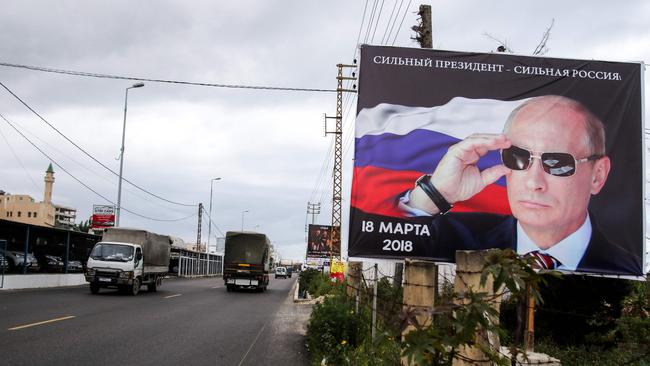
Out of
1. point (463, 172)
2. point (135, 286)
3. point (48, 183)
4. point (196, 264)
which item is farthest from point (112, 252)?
point (48, 183)

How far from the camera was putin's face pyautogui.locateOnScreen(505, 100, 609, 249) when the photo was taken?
6422mm

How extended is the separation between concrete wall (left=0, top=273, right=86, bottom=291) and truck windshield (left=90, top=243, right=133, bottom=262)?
160 inches

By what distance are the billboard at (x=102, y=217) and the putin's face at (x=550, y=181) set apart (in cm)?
4802

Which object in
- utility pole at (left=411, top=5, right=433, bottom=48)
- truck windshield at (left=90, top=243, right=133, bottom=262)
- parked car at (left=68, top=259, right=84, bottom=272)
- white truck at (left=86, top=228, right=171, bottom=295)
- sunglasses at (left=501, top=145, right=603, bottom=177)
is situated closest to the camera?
sunglasses at (left=501, top=145, right=603, bottom=177)

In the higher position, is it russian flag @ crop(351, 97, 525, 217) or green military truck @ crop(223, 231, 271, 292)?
russian flag @ crop(351, 97, 525, 217)

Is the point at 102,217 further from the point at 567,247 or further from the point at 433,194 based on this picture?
the point at 567,247

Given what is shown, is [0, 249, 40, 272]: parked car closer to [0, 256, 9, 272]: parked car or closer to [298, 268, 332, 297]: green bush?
[0, 256, 9, 272]: parked car

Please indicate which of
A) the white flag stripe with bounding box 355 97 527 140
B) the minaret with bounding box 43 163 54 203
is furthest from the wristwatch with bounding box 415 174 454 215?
the minaret with bounding box 43 163 54 203

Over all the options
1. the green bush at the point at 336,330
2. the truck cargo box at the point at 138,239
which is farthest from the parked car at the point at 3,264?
the green bush at the point at 336,330

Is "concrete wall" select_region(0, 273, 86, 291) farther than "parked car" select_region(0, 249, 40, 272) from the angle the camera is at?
No

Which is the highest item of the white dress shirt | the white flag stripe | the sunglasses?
the white flag stripe

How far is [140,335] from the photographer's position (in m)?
11.5

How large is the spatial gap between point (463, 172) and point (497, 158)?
42 centimetres

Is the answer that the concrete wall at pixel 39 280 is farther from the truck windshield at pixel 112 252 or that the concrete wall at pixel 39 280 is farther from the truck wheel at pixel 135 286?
the truck wheel at pixel 135 286
